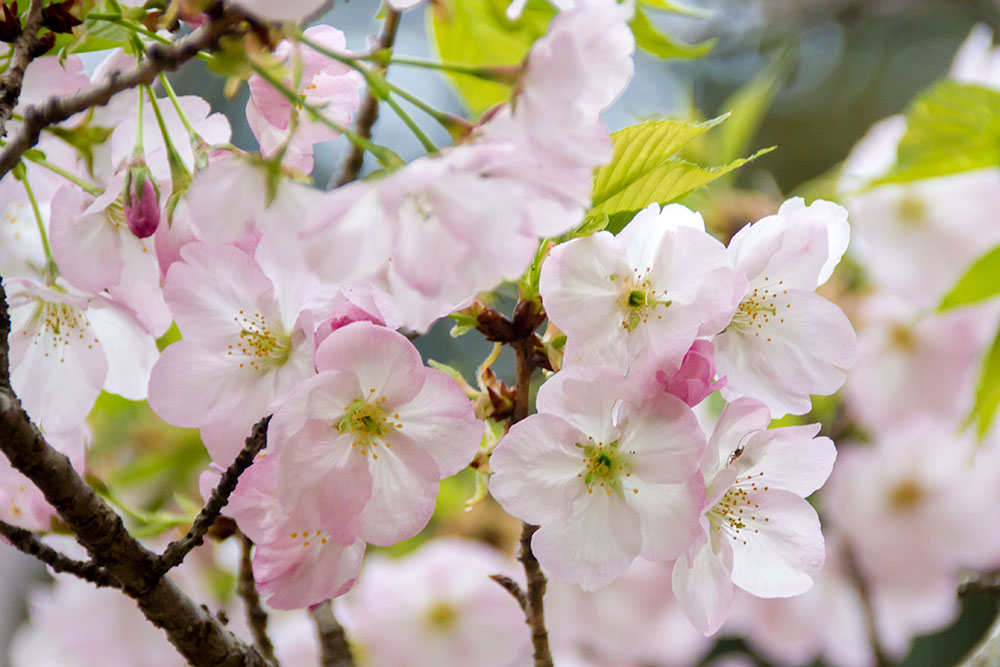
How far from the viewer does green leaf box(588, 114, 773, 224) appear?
0.50 metres

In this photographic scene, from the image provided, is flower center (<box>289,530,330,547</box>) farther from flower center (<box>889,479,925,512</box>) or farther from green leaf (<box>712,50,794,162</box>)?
flower center (<box>889,479,925,512</box>)

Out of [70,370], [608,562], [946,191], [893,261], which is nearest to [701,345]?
[608,562]

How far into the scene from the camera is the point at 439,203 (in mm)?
348

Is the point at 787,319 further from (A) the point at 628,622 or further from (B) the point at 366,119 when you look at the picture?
(A) the point at 628,622

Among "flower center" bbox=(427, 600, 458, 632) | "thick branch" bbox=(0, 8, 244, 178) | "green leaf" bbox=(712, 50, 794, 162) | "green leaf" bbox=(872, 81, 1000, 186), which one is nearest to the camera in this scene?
"thick branch" bbox=(0, 8, 244, 178)

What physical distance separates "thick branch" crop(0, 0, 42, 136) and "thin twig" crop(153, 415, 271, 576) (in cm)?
17

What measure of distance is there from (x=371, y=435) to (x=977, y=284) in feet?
2.44

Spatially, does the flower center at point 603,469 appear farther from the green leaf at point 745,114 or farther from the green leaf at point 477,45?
the green leaf at point 745,114

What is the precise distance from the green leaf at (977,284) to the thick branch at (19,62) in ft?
2.76

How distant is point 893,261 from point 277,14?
1345 mm

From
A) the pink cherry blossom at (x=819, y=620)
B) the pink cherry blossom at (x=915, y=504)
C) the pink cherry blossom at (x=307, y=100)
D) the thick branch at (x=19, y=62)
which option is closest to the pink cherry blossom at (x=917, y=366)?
the pink cherry blossom at (x=915, y=504)

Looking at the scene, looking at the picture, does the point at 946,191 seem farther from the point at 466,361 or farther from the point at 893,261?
the point at 466,361

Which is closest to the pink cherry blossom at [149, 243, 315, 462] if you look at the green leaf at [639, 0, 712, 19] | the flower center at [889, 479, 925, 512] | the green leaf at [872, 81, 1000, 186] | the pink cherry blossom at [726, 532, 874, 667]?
the green leaf at [639, 0, 712, 19]

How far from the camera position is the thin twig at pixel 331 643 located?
2.17 ft
